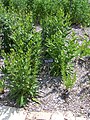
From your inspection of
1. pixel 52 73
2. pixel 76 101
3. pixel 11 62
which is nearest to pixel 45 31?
pixel 52 73

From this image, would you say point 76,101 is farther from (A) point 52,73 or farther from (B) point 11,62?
(B) point 11,62

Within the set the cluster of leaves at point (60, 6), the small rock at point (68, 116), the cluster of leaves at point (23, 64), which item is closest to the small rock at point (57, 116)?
the small rock at point (68, 116)

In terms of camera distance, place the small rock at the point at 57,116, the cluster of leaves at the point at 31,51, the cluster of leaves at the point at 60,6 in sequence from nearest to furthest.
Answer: the small rock at the point at 57,116 < the cluster of leaves at the point at 31,51 < the cluster of leaves at the point at 60,6

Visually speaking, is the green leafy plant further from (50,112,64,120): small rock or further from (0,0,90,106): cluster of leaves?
(50,112,64,120): small rock

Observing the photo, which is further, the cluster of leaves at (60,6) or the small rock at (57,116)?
the cluster of leaves at (60,6)

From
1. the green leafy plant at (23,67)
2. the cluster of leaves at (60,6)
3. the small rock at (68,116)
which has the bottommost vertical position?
the small rock at (68,116)

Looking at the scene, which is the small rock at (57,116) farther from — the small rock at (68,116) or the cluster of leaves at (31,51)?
the cluster of leaves at (31,51)

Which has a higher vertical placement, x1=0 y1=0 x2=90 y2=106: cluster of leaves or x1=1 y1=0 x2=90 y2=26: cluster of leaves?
x1=1 y1=0 x2=90 y2=26: cluster of leaves

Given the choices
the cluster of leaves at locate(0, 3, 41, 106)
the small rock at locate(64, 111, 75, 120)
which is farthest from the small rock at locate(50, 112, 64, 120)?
the cluster of leaves at locate(0, 3, 41, 106)

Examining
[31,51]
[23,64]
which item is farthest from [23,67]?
[31,51]

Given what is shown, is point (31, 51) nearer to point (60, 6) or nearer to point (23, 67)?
point (23, 67)

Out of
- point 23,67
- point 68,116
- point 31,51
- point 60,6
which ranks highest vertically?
point 60,6

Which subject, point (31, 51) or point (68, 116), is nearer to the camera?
point (68, 116)

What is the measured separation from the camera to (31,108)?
3469 mm
